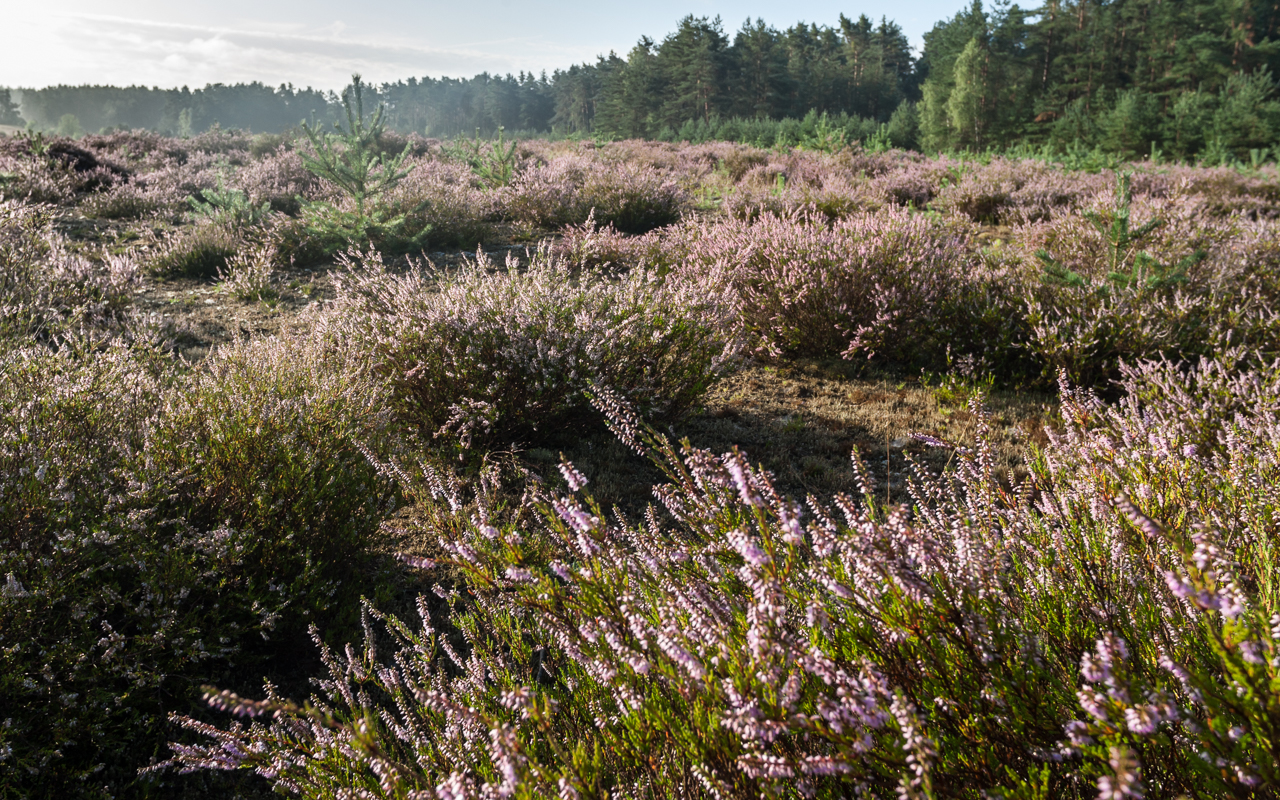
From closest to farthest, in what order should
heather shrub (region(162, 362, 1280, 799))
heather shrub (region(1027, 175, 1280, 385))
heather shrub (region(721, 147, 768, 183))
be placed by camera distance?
heather shrub (region(162, 362, 1280, 799)) < heather shrub (region(1027, 175, 1280, 385)) < heather shrub (region(721, 147, 768, 183))

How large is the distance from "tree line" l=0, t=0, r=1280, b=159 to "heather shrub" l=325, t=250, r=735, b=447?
1960 cm

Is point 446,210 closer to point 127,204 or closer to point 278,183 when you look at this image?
point 278,183

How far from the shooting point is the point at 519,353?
404cm

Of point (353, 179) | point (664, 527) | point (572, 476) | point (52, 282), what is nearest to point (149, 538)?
point (572, 476)

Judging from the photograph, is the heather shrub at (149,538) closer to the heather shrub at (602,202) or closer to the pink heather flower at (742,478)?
the pink heather flower at (742,478)

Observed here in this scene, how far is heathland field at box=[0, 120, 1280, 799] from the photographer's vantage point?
1.18 meters

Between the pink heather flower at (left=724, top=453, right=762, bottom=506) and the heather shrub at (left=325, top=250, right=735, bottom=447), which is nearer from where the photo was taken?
the pink heather flower at (left=724, top=453, right=762, bottom=506)

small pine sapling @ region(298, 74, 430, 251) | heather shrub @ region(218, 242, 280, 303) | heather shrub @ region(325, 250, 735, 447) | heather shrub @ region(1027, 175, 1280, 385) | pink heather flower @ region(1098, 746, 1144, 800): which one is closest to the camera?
pink heather flower @ region(1098, 746, 1144, 800)

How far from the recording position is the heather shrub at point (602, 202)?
1034 cm

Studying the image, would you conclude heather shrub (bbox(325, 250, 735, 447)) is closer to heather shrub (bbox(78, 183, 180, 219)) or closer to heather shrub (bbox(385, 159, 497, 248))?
heather shrub (bbox(385, 159, 497, 248))

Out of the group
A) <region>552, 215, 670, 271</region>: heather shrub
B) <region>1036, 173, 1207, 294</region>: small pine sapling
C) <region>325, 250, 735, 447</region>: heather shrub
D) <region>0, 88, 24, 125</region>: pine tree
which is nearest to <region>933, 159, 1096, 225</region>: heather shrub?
<region>1036, 173, 1207, 294</region>: small pine sapling

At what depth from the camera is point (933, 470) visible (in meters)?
3.94

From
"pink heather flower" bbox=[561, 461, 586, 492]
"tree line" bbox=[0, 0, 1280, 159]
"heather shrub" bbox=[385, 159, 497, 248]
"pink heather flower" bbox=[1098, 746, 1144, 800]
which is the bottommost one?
"pink heather flower" bbox=[1098, 746, 1144, 800]

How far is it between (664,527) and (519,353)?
57.0 inches
